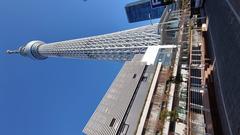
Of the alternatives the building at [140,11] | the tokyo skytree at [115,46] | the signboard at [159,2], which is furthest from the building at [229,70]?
the building at [140,11]

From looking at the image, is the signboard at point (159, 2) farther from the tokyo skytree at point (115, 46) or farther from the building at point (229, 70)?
the building at point (229, 70)

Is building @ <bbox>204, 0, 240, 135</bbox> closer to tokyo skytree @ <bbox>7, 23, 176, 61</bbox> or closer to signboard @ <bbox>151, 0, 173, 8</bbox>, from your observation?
signboard @ <bbox>151, 0, 173, 8</bbox>

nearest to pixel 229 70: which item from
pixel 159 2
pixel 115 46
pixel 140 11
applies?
pixel 159 2

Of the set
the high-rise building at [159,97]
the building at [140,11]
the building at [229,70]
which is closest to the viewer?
the building at [229,70]

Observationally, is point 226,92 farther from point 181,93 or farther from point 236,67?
point 181,93

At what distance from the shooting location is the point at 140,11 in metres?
140

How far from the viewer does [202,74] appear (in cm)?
2233

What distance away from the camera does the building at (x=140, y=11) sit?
136 m

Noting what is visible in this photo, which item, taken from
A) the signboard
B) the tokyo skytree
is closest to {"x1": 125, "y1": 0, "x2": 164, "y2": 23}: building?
the tokyo skytree

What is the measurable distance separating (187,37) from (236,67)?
1892cm

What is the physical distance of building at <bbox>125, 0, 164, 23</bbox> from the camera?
135875mm

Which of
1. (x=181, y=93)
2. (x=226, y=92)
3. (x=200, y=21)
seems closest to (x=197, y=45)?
(x=200, y=21)

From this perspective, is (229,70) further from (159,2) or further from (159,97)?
(159,2)

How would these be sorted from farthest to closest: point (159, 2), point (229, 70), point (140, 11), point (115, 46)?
point (140, 11) → point (115, 46) → point (159, 2) → point (229, 70)
